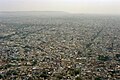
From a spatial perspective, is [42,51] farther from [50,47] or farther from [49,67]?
[49,67]

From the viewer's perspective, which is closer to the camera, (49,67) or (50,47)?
(49,67)

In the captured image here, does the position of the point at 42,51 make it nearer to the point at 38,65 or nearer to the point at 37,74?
the point at 38,65

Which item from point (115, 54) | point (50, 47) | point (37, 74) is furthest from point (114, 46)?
point (37, 74)

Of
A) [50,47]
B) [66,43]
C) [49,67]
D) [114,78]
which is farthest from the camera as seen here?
[66,43]

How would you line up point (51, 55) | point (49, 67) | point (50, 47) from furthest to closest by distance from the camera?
point (50, 47) < point (51, 55) < point (49, 67)

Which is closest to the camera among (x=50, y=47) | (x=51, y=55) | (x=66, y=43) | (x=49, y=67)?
(x=49, y=67)

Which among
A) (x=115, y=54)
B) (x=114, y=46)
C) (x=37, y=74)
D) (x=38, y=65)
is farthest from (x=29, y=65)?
(x=114, y=46)

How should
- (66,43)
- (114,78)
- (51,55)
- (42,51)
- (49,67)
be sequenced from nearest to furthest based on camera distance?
(114,78)
(49,67)
(51,55)
(42,51)
(66,43)

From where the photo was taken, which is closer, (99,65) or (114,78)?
(114,78)
